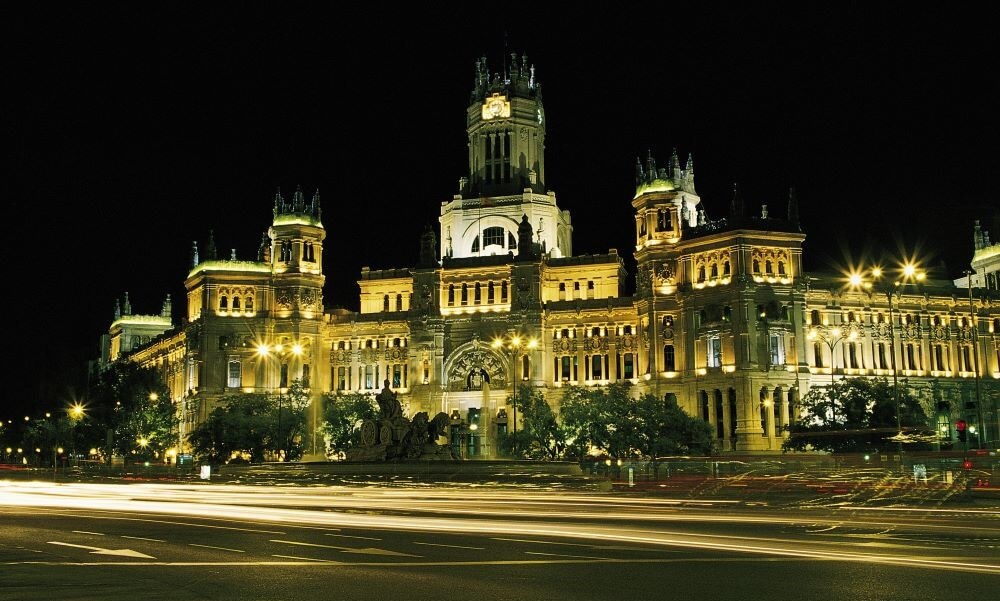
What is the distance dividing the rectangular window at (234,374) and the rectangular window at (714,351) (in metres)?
50.4

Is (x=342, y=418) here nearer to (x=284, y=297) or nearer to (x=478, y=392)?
(x=478, y=392)

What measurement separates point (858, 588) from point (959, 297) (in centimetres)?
10250

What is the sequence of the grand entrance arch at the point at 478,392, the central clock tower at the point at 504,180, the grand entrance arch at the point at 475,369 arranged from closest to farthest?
1. the grand entrance arch at the point at 478,392
2. the grand entrance arch at the point at 475,369
3. the central clock tower at the point at 504,180

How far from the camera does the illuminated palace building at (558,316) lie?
99.8 meters

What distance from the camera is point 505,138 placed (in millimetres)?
129125

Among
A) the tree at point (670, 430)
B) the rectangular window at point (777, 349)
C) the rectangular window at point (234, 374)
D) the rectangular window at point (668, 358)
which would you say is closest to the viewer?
the tree at point (670, 430)

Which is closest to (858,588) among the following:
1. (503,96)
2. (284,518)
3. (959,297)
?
(284,518)

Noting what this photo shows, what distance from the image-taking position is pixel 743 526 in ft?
88.0

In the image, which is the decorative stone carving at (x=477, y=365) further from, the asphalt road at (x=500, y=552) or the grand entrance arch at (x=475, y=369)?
the asphalt road at (x=500, y=552)

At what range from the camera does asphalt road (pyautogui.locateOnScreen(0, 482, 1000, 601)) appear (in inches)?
663

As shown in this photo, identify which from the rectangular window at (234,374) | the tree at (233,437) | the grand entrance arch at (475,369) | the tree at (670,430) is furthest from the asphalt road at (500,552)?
the rectangular window at (234,374)

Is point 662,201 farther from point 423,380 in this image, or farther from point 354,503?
point 354,503

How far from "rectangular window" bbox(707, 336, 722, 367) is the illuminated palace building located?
0.12 meters

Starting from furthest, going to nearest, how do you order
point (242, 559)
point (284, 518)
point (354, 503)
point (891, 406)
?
point (891, 406)
point (354, 503)
point (284, 518)
point (242, 559)
